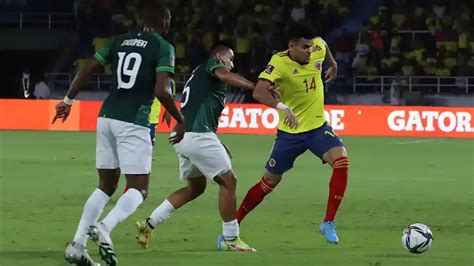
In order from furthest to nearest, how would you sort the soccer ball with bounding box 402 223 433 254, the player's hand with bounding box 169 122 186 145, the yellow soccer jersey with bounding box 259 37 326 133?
the yellow soccer jersey with bounding box 259 37 326 133 < the soccer ball with bounding box 402 223 433 254 < the player's hand with bounding box 169 122 186 145

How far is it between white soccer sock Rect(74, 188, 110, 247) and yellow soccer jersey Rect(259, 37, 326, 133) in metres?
2.66

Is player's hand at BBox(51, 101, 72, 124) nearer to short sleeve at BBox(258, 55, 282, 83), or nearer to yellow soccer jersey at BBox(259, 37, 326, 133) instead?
short sleeve at BBox(258, 55, 282, 83)

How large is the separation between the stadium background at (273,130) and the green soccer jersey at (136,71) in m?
1.23

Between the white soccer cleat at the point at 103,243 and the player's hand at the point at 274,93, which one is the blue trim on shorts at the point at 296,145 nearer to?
the player's hand at the point at 274,93

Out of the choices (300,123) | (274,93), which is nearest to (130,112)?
(274,93)

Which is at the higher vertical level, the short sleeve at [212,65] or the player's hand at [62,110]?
the short sleeve at [212,65]

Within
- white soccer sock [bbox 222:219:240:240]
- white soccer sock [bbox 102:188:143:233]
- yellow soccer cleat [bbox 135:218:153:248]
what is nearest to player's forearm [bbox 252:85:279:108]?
white soccer sock [bbox 222:219:240:240]

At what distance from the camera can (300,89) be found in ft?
39.1

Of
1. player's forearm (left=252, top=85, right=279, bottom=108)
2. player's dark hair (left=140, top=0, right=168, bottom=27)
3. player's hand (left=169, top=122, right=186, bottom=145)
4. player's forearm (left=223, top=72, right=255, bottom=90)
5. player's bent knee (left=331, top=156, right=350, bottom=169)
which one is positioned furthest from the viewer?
player's bent knee (left=331, top=156, right=350, bottom=169)

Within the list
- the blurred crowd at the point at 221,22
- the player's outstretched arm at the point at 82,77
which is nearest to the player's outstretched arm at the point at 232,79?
the player's outstretched arm at the point at 82,77

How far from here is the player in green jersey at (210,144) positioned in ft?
35.2

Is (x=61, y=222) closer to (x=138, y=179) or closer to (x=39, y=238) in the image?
(x=39, y=238)

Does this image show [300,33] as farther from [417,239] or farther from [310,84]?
[417,239]

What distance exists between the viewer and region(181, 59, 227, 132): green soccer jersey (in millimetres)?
10891
